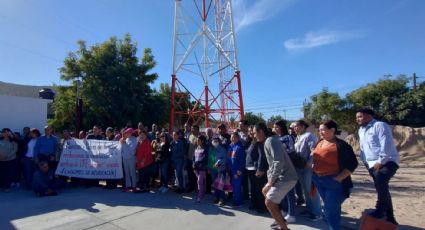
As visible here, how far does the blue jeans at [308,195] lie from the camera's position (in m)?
6.49

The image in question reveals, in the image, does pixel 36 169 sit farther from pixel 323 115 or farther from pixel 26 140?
pixel 323 115

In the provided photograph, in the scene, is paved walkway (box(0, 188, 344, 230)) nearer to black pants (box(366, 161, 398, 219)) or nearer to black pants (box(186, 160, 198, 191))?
black pants (box(186, 160, 198, 191))

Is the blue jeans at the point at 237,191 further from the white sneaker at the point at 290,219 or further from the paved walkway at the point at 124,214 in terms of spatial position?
the white sneaker at the point at 290,219

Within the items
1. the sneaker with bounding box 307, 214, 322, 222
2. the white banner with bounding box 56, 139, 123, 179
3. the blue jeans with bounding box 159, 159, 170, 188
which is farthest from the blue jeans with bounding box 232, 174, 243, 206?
the white banner with bounding box 56, 139, 123, 179

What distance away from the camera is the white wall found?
1590cm

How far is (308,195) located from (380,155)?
188 cm

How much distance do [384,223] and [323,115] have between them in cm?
2493

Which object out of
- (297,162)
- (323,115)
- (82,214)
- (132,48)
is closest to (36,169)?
(82,214)

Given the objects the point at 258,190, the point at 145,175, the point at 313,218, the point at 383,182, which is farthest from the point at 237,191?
the point at 383,182

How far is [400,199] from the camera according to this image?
855 centimetres

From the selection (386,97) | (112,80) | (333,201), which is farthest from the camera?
(386,97)

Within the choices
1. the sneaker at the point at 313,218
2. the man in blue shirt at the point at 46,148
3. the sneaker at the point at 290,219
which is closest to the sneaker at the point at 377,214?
the sneaker at the point at 313,218

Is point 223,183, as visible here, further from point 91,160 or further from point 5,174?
point 5,174

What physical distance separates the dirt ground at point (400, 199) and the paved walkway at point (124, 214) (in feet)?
4.68
